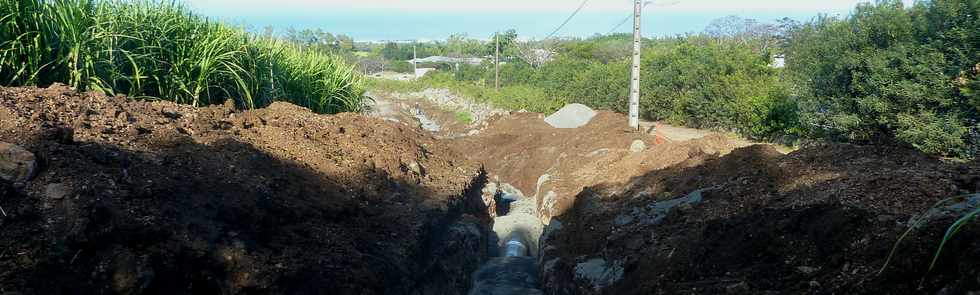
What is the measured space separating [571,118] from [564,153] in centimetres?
622

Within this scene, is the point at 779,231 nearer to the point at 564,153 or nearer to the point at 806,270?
the point at 806,270

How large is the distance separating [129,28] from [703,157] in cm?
830

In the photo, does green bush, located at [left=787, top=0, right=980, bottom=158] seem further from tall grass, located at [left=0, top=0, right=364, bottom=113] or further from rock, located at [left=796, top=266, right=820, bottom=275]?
tall grass, located at [left=0, top=0, right=364, bottom=113]

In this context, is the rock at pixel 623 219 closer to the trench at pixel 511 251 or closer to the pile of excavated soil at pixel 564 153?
the trench at pixel 511 251

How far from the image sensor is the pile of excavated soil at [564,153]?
12.6 meters

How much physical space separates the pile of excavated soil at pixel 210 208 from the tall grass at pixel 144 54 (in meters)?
0.73

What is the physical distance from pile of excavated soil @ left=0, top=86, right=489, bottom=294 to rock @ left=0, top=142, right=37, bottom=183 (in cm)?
8

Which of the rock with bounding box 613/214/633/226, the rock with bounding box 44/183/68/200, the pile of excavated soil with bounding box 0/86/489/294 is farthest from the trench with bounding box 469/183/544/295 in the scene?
the rock with bounding box 44/183/68/200

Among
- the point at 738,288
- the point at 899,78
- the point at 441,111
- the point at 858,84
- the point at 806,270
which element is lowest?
the point at 441,111

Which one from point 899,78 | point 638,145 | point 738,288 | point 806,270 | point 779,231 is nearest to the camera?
point 806,270

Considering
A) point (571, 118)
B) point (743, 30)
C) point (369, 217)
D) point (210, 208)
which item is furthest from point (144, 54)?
point (743, 30)

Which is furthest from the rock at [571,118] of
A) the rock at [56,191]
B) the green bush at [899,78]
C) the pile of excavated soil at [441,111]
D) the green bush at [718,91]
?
the rock at [56,191]

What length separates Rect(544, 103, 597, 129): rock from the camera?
76.9 ft

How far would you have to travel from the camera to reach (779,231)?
224 inches
